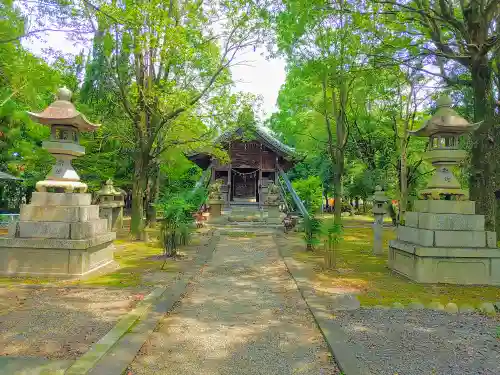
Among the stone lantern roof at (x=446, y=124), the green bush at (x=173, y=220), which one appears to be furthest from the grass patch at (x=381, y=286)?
the green bush at (x=173, y=220)

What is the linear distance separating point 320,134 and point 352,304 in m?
20.7

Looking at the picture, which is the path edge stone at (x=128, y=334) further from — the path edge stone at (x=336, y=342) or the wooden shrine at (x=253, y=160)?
the wooden shrine at (x=253, y=160)

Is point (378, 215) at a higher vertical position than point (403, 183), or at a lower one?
lower

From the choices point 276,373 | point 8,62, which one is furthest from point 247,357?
point 8,62

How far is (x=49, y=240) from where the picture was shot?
7.55 m

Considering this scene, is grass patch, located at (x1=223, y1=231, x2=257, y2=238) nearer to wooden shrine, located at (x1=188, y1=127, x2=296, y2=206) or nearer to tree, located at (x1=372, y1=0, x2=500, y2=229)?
wooden shrine, located at (x1=188, y1=127, x2=296, y2=206)

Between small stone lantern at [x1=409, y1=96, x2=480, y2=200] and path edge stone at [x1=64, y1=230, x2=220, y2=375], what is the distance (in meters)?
5.95

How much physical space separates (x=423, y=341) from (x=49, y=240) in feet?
23.2

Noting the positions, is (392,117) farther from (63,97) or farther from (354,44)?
(63,97)

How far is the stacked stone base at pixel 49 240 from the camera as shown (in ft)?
24.8

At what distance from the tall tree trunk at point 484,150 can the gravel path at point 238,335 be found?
228 inches

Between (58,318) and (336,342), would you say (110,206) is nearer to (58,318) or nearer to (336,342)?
(58,318)

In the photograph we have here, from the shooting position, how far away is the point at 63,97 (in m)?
8.63

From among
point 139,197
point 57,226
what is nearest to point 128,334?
point 57,226
